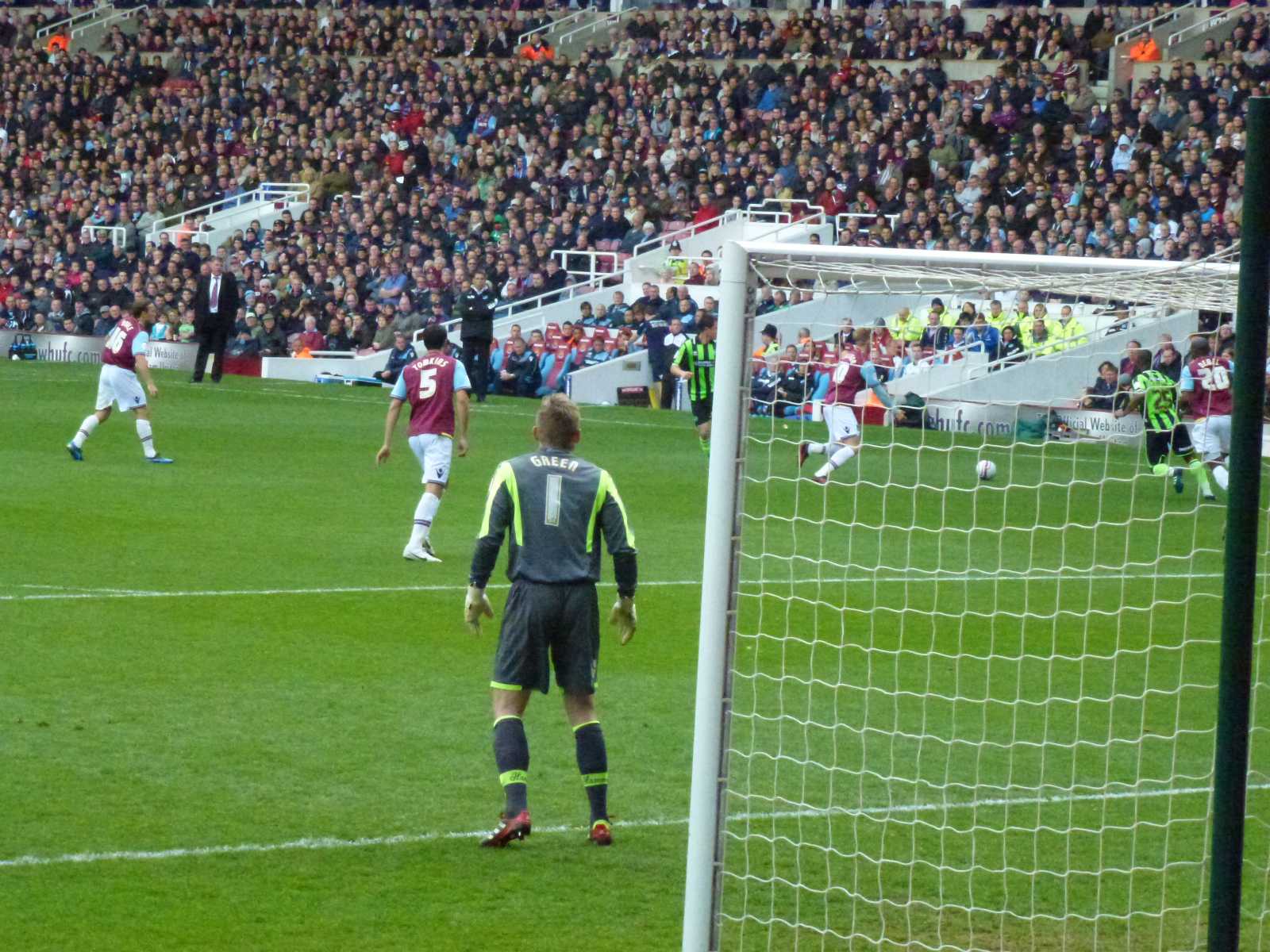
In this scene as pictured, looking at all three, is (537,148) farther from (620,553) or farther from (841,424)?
(620,553)

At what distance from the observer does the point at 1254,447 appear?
3707 mm

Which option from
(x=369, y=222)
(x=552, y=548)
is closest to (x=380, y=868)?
(x=552, y=548)

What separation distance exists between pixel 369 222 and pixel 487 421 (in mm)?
12397

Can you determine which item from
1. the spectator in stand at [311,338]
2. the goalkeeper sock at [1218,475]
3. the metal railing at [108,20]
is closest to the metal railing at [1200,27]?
the spectator in stand at [311,338]

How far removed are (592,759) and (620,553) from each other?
0.77 meters

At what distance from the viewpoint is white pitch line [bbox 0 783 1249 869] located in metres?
6.80

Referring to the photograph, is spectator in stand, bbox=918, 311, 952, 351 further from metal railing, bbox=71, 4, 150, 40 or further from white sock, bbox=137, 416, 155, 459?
metal railing, bbox=71, 4, 150, 40

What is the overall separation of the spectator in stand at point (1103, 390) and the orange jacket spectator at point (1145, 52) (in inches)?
597

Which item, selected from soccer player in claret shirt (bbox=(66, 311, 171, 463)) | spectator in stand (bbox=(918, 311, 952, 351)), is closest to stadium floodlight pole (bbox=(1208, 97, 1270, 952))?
spectator in stand (bbox=(918, 311, 952, 351))

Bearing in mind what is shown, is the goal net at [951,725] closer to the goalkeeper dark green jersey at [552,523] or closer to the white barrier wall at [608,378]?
the goalkeeper dark green jersey at [552,523]

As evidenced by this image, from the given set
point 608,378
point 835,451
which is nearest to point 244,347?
point 608,378

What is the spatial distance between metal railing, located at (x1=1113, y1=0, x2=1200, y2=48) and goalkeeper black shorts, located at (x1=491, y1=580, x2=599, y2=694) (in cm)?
2883

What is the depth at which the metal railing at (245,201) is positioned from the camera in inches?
1563

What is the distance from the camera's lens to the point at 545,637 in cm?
712
